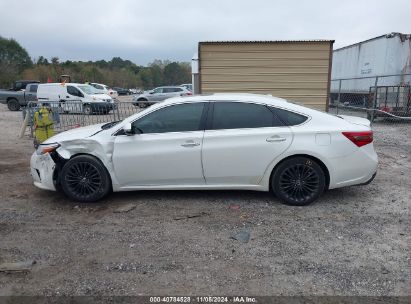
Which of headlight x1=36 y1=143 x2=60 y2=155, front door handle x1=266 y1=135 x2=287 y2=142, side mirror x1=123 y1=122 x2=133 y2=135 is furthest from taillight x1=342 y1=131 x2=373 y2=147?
headlight x1=36 y1=143 x2=60 y2=155

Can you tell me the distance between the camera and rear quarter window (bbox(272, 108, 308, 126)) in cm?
449

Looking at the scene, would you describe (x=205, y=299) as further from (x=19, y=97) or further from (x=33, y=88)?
(x=19, y=97)

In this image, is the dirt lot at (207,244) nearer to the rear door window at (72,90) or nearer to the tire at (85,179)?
the tire at (85,179)

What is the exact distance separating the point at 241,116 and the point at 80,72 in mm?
63734

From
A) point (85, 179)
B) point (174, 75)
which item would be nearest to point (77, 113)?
point (85, 179)

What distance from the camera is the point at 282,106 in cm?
459

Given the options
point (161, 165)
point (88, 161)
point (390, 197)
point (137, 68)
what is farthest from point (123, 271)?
point (137, 68)

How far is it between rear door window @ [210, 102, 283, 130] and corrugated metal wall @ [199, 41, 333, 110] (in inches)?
191

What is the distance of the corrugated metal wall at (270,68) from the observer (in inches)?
353

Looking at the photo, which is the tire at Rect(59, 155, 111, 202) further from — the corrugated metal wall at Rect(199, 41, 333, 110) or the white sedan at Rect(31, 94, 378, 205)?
the corrugated metal wall at Rect(199, 41, 333, 110)

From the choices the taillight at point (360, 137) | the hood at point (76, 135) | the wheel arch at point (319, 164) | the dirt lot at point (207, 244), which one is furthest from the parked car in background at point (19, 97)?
the taillight at point (360, 137)

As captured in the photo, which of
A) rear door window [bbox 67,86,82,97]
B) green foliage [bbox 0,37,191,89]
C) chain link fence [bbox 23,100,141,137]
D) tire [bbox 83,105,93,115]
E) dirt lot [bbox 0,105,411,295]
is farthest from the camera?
green foliage [bbox 0,37,191,89]

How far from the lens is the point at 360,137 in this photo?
14.4ft

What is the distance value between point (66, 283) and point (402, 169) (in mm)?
5991
